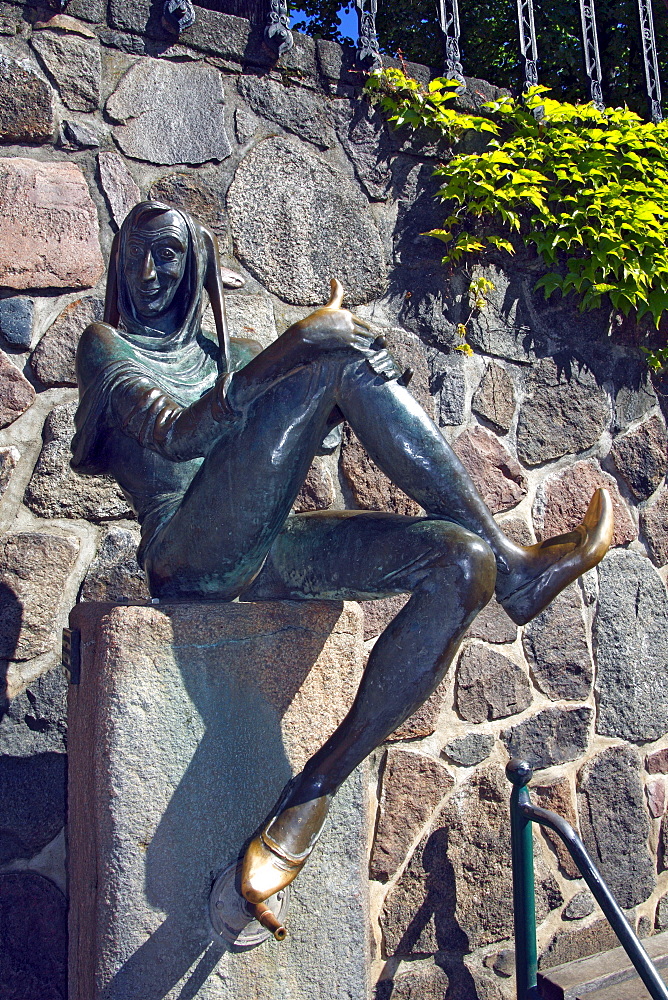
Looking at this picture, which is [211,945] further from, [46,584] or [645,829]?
[645,829]

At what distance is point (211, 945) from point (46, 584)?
95cm

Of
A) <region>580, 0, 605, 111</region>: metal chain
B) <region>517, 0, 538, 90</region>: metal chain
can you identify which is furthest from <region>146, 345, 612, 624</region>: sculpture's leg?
<region>580, 0, 605, 111</region>: metal chain

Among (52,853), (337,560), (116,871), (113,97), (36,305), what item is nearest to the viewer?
(116,871)

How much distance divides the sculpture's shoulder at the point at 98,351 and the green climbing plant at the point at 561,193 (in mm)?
1350

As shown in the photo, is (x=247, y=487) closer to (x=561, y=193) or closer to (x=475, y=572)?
(x=475, y=572)

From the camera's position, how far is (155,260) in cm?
176

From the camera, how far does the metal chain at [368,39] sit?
8.78 ft

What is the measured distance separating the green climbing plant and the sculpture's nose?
4.07ft

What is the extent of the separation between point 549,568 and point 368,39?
1.96m

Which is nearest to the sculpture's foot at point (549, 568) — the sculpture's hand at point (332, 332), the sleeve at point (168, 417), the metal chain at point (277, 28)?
the sculpture's hand at point (332, 332)

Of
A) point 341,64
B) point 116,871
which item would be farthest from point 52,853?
point 341,64

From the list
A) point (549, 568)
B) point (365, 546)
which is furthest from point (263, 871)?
point (549, 568)

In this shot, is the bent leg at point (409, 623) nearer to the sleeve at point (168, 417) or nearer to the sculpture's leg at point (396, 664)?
the sculpture's leg at point (396, 664)

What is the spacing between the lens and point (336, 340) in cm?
143
